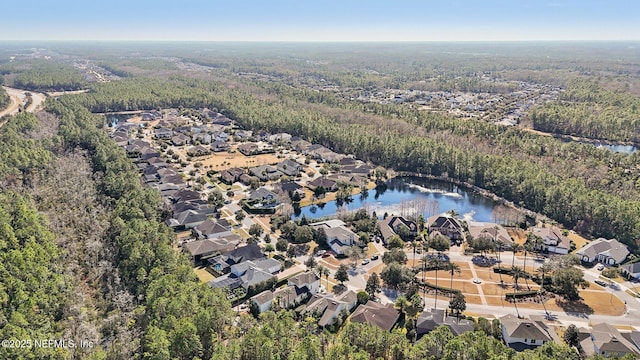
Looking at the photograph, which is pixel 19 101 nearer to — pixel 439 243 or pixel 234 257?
pixel 234 257

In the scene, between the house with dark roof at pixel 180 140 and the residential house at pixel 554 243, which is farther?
the house with dark roof at pixel 180 140

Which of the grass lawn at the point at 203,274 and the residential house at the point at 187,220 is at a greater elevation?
the residential house at the point at 187,220

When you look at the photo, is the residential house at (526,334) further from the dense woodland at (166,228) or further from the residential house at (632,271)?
the residential house at (632,271)

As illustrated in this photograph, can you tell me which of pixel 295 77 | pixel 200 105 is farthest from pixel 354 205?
pixel 295 77

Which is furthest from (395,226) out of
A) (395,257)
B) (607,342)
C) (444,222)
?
(607,342)

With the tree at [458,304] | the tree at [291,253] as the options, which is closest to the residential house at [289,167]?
the tree at [291,253]

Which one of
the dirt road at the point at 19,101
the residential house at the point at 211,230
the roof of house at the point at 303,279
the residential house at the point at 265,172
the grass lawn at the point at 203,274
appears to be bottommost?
the grass lawn at the point at 203,274

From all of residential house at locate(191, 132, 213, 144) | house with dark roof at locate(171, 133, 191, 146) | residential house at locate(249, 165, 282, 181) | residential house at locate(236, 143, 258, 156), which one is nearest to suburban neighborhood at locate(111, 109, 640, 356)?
residential house at locate(249, 165, 282, 181)
